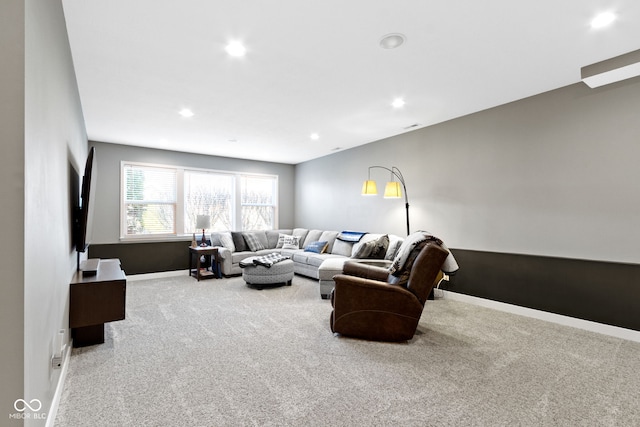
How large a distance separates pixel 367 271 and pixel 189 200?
4604 millimetres

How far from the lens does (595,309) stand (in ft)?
10.7

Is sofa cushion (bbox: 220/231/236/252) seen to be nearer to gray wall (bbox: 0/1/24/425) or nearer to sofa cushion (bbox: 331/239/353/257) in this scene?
sofa cushion (bbox: 331/239/353/257)

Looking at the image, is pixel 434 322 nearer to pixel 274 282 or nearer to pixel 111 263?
pixel 274 282

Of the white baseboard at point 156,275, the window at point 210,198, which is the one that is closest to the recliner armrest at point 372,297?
the white baseboard at point 156,275

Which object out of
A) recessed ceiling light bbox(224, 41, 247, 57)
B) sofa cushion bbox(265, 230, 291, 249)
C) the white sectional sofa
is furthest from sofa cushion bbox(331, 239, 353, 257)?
recessed ceiling light bbox(224, 41, 247, 57)

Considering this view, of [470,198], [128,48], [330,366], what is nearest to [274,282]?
[330,366]

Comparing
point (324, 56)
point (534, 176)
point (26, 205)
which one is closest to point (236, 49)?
point (324, 56)

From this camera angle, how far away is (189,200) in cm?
655

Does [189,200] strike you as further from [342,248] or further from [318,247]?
[342,248]

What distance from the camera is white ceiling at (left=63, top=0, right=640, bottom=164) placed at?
2.17 meters

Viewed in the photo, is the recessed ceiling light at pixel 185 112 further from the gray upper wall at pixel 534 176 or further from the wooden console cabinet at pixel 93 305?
the gray upper wall at pixel 534 176

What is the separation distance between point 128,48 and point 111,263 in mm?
2496

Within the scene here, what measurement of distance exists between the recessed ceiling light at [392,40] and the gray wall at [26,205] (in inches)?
85.6

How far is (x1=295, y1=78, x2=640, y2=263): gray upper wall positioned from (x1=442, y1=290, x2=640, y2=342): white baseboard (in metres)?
0.69
